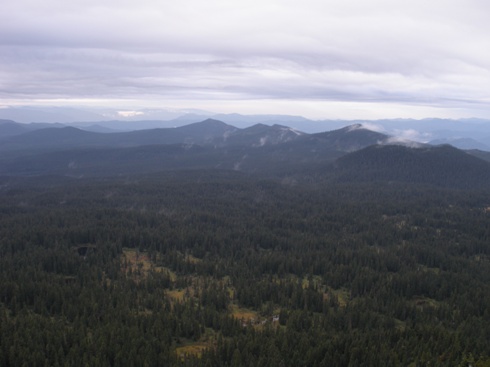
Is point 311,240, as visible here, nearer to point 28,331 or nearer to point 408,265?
point 408,265

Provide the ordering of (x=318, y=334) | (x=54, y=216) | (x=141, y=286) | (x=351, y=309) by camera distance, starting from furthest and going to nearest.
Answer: (x=54, y=216)
(x=141, y=286)
(x=351, y=309)
(x=318, y=334)

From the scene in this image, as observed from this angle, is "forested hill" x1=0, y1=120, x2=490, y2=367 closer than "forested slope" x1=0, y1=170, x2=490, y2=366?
Yes

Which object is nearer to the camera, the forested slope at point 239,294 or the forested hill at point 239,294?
the forested hill at point 239,294

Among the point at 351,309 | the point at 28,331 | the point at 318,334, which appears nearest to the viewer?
the point at 28,331

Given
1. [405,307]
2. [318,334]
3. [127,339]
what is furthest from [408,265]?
[127,339]

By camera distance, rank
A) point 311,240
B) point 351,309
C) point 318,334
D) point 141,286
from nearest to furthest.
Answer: point 318,334 → point 351,309 → point 141,286 → point 311,240

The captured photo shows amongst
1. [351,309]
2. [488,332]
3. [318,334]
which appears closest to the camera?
[318,334]

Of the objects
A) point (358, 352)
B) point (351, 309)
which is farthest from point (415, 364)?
point (351, 309)

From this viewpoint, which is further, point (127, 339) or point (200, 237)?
point (200, 237)

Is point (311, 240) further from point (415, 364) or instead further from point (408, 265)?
point (415, 364)
